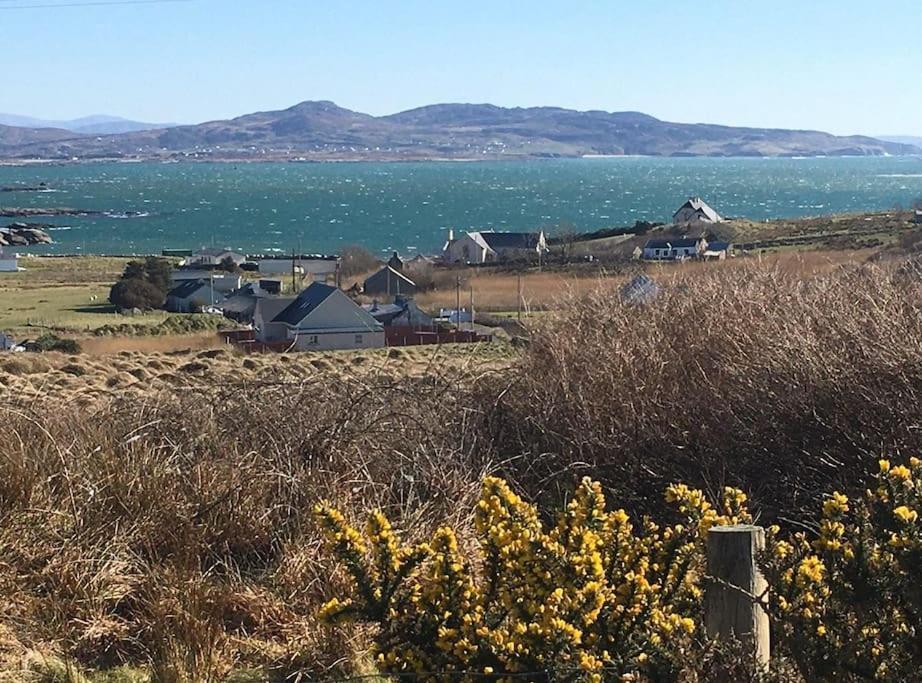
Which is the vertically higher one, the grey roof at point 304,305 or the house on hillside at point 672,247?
the grey roof at point 304,305

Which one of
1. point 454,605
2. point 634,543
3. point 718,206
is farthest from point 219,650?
point 718,206

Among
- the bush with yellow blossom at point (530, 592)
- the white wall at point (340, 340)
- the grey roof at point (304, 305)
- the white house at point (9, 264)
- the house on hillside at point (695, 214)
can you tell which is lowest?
the white house at point (9, 264)

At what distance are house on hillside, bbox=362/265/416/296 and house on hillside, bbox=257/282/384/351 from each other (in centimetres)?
1684

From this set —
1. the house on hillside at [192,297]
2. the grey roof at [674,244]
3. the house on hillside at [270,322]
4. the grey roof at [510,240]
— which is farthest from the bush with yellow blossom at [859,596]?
the grey roof at [510,240]

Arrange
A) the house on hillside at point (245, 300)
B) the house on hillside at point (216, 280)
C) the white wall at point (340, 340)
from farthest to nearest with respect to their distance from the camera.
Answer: the house on hillside at point (216, 280) < the house on hillside at point (245, 300) < the white wall at point (340, 340)

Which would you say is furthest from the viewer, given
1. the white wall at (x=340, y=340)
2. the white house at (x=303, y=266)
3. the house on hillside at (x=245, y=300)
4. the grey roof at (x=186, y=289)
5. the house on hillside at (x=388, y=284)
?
the white house at (x=303, y=266)

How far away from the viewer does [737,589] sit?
3.53 meters

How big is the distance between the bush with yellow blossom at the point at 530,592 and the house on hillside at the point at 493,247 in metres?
72.0

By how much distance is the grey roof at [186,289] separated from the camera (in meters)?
57.3

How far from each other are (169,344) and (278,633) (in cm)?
3238

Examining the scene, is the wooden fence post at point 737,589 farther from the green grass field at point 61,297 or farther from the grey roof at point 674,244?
the grey roof at point 674,244

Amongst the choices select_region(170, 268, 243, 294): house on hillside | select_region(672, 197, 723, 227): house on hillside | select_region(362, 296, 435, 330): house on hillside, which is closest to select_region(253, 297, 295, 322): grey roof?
select_region(362, 296, 435, 330): house on hillside

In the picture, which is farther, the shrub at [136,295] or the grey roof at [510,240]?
the grey roof at [510,240]

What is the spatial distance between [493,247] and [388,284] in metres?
24.3
